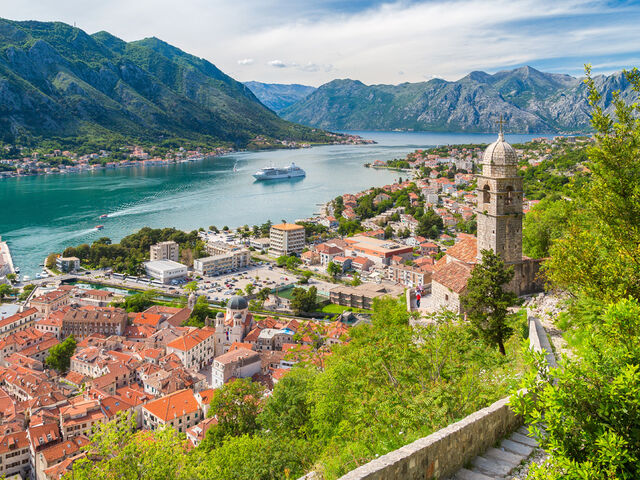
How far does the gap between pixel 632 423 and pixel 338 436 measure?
11.0 ft

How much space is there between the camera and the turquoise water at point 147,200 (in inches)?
1448

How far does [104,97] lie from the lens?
9731 cm

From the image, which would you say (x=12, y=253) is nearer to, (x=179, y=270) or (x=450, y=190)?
(x=179, y=270)

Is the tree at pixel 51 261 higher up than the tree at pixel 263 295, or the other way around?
the tree at pixel 51 261

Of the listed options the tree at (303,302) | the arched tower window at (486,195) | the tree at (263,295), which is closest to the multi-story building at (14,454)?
the tree at (303,302)

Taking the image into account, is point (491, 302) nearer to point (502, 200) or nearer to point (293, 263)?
point (502, 200)

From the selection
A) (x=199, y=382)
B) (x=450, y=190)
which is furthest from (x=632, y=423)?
(x=450, y=190)

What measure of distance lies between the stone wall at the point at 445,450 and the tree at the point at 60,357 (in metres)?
17.9

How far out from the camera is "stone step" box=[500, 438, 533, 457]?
10.7 ft

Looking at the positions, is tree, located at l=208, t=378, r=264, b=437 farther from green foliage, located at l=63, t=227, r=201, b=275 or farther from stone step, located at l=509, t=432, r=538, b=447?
green foliage, located at l=63, t=227, r=201, b=275

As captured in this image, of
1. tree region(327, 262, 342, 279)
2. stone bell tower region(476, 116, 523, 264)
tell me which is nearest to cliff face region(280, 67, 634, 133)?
tree region(327, 262, 342, 279)

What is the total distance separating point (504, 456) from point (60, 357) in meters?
18.1

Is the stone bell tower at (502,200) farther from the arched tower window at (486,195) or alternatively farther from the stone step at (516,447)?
the stone step at (516,447)

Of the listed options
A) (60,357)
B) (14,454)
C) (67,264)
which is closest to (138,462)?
(14,454)
